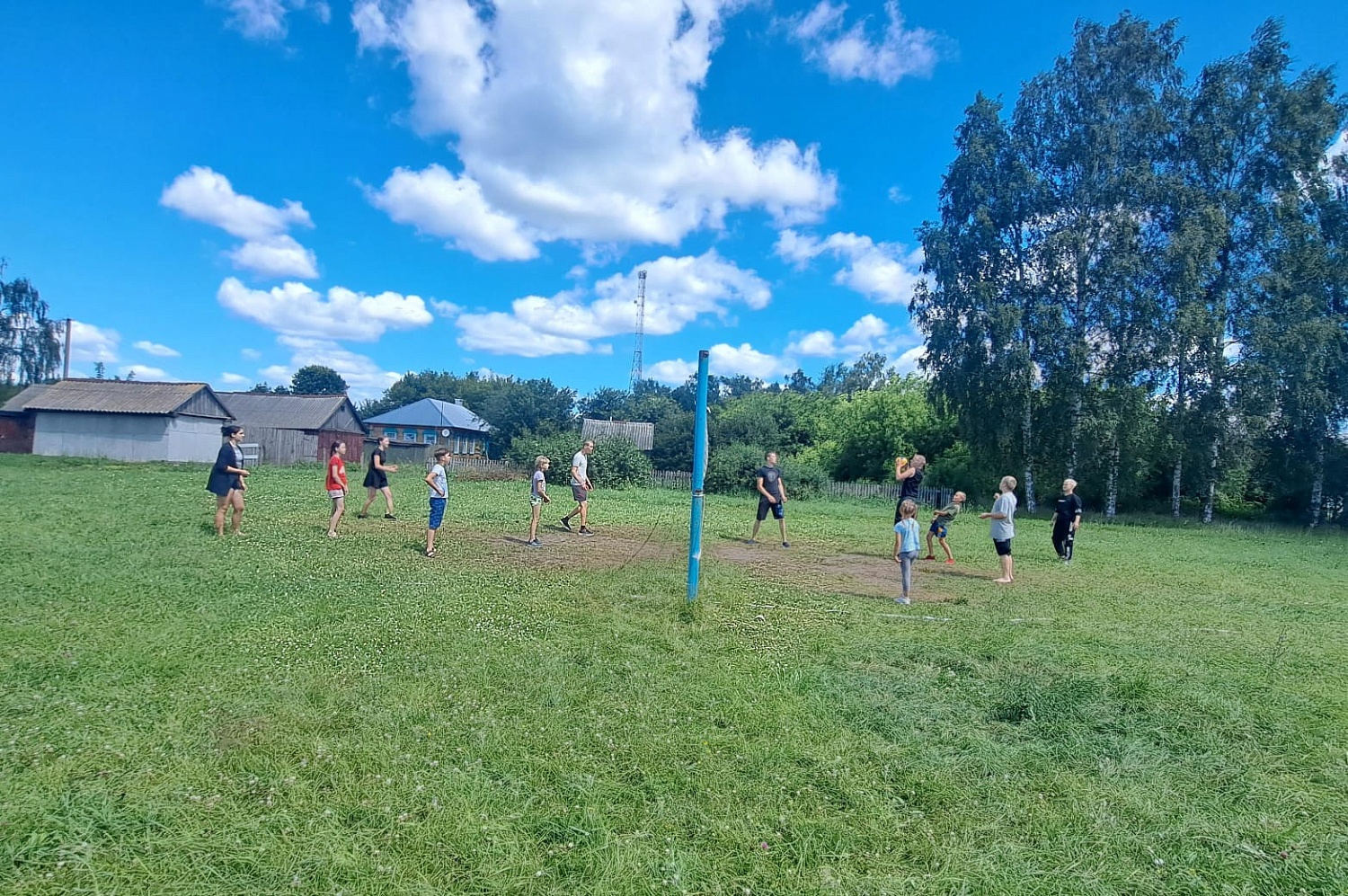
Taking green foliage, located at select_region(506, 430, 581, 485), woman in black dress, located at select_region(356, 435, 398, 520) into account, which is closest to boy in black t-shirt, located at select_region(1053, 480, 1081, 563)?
woman in black dress, located at select_region(356, 435, 398, 520)

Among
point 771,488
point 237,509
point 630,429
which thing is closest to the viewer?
point 237,509

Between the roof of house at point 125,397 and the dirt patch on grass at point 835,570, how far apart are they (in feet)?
110

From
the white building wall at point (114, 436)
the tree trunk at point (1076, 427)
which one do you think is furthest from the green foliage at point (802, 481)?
the white building wall at point (114, 436)

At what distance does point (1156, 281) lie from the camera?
24.9 metres

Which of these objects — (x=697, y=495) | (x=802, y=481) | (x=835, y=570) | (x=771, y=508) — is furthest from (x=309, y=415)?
(x=697, y=495)

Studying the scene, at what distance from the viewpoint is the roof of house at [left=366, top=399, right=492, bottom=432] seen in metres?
62.1

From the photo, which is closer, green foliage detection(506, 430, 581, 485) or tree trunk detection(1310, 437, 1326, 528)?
tree trunk detection(1310, 437, 1326, 528)

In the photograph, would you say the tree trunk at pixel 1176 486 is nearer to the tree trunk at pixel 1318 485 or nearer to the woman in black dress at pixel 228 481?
the tree trunk at pixel 1318 485

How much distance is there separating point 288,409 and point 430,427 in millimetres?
14230

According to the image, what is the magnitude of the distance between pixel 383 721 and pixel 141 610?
3732mm

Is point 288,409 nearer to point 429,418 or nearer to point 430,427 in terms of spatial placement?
point 430,427

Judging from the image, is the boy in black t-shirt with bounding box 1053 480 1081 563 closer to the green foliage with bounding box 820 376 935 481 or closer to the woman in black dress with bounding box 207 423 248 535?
the woman in black dress with bounding box 207 423 248 535

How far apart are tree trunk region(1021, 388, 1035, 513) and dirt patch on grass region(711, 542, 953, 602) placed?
56.6 ft

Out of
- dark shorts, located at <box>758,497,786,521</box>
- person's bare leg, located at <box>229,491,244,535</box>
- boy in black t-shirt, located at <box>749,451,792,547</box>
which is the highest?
boy in black t-shirt, located at <box>749,451,792,547</box>
